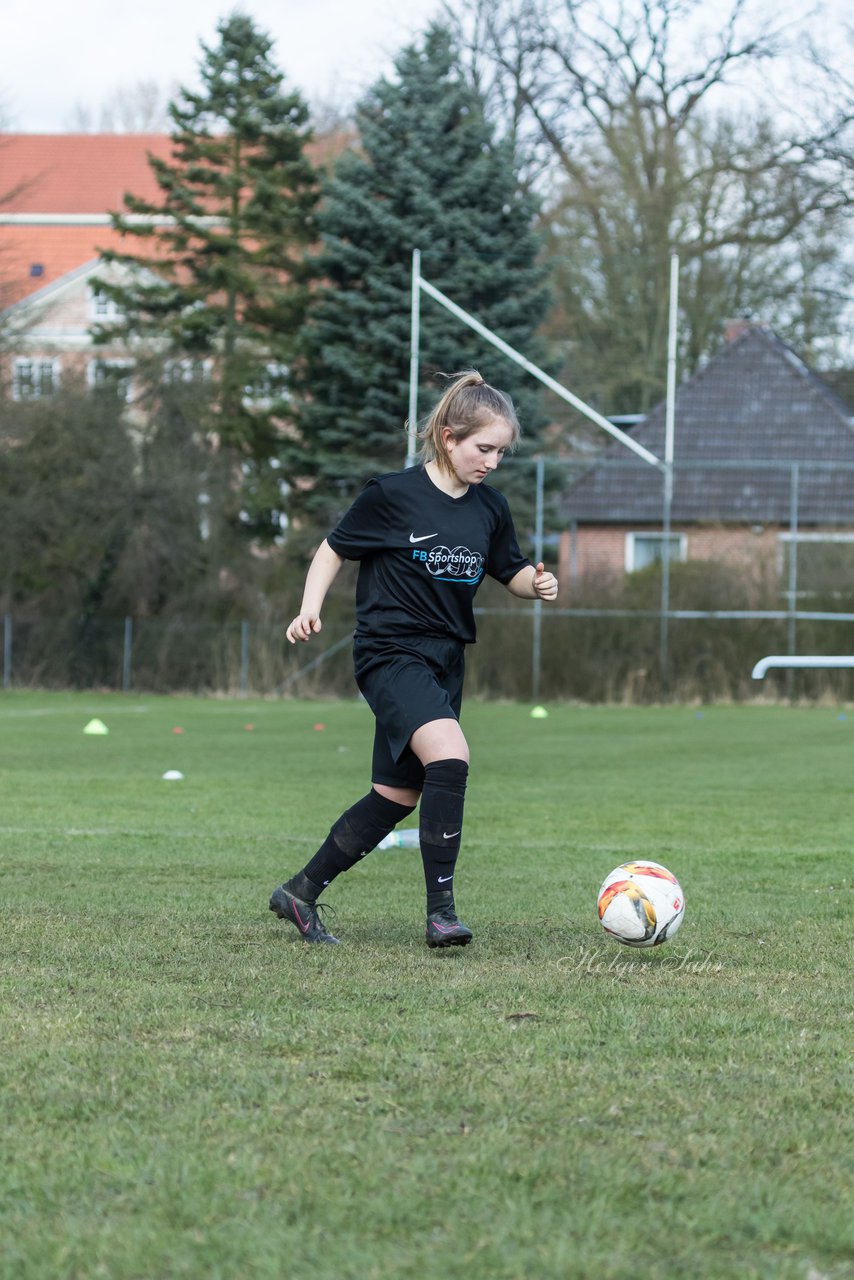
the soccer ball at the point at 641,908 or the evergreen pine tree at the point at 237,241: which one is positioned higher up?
the evergreen pine tree at the point at 237,241

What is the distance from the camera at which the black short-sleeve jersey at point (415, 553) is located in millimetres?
5094

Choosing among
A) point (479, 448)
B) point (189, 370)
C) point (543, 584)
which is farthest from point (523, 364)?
point (479, 448)

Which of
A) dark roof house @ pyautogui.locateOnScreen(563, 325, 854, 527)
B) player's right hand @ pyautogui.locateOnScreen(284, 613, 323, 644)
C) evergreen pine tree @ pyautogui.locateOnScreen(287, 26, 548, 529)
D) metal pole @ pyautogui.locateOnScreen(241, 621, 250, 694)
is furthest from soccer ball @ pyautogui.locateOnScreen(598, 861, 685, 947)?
dark roof house @ pyautogui.locateOnScreen(563, 325, 854, 527)

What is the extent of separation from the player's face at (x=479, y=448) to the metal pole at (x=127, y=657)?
23.5 metres

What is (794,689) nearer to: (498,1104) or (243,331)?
(243,331)

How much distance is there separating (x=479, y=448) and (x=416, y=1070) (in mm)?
2256

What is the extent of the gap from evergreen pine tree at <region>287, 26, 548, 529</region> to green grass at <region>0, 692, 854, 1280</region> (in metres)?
20.3

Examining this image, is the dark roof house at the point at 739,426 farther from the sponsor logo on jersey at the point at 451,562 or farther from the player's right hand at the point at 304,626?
the player's right hand at the point at 304,626

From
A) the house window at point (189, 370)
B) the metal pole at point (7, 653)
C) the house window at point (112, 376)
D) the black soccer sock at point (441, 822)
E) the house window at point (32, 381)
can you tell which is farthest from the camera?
the house window at point (189, 370)

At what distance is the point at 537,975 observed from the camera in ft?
14.6

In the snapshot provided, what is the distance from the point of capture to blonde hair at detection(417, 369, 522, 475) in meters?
5.04

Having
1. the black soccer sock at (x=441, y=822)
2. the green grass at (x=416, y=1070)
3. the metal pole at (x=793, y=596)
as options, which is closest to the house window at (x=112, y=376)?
the metal pole at (x=793, y=596)

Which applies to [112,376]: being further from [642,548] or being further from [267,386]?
[642,548]

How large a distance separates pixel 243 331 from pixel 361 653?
2685 centimetres
